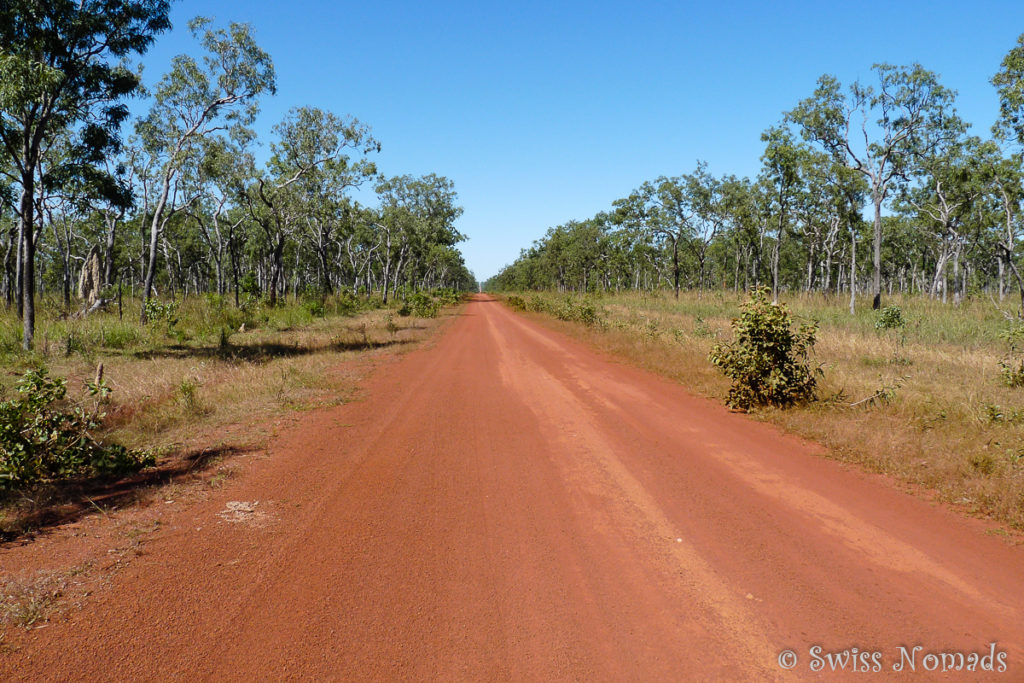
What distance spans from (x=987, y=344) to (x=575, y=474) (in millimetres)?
15913

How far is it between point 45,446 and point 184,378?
5528 millimetres

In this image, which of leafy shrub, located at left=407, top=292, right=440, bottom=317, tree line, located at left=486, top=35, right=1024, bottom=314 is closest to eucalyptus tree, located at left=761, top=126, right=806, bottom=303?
tree line, located at left=486, top=35, right=1024, bottom=314

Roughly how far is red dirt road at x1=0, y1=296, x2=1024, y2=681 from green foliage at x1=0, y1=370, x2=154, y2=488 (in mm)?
1485

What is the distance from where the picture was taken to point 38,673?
2605 mm

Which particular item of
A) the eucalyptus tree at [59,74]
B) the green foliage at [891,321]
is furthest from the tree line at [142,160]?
the green foliage at [891,321]

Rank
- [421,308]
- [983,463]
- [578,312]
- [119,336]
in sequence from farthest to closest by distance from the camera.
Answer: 1. [421,308]
2. [578,312]
3. [119,336]
4. [983,463]

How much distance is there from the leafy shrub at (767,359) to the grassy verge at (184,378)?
22.6 ft

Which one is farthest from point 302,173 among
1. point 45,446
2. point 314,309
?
point 45,446

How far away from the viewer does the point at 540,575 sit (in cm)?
361

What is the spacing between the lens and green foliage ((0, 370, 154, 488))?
4926mm

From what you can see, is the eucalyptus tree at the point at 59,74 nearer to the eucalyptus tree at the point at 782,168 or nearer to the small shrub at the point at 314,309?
the small shrub at the point at 314,309

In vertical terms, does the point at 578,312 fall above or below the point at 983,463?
above

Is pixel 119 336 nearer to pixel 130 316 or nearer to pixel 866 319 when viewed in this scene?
pixel 130 316

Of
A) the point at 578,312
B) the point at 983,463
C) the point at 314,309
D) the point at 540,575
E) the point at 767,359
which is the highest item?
the point at 314,309
